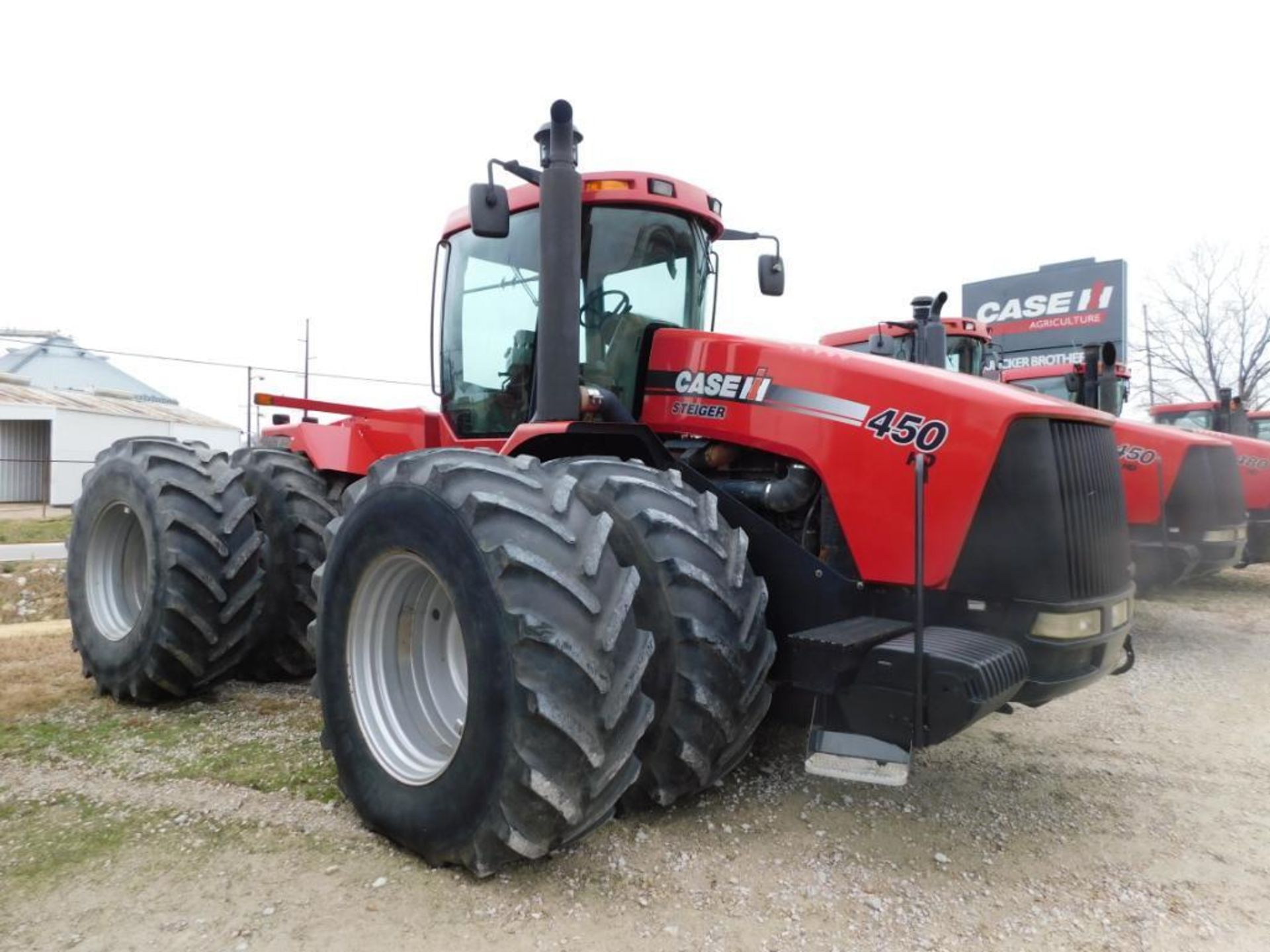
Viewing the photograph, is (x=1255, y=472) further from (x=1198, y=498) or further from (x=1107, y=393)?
(x=1107, y=393)

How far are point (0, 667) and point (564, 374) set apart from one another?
408 centimetres

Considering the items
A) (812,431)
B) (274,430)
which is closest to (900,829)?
(812,431)

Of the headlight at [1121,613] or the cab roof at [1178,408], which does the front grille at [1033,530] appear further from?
the cab roof at [1178,408]

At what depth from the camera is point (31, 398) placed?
26.7 m

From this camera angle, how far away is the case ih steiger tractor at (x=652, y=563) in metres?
2.52

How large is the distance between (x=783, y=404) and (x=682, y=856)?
1.65 m

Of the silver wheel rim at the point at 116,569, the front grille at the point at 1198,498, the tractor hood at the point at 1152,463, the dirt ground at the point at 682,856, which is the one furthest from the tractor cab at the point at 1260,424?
the silver wheel rim at the point at 116,569

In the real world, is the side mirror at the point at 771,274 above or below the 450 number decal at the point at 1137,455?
above

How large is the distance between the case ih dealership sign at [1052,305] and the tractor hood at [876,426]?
21.2 metres

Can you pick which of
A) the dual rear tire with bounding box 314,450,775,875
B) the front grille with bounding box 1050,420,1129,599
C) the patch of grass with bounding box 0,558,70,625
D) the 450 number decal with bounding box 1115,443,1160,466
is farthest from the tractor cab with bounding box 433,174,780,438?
the 450 number decal with bounding box 1115,443,1160,466

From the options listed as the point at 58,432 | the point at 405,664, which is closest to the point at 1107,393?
the point at 405,664

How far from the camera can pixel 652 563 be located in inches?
109

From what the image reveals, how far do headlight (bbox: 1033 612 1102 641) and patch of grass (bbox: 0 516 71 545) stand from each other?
12.4m

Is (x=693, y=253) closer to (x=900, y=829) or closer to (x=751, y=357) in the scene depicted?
(x=751, y=357)
